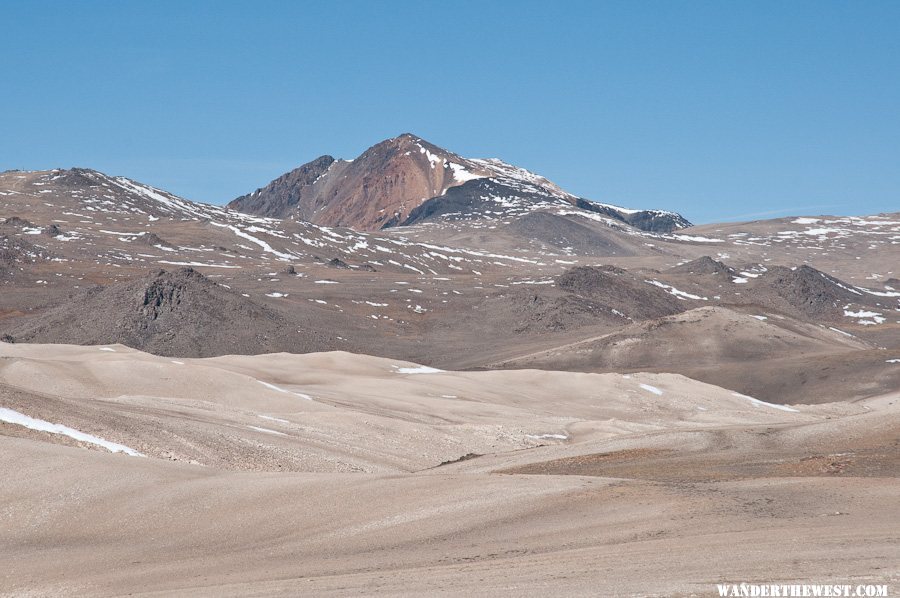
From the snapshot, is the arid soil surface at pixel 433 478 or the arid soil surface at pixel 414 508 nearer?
the arid soil surface at pixel 414 508

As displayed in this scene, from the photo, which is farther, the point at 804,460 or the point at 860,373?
the point at 860,373

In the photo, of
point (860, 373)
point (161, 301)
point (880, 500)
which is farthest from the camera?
point (161, 301)

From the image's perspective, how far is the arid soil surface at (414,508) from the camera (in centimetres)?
1762

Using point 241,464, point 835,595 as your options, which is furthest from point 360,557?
point 241,464

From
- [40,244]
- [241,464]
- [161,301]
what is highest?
[40,244]

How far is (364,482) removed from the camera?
87.2 feet

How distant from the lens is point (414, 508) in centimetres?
Result: 2362

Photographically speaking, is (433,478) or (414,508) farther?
(433,478)

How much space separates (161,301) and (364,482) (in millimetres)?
Answer: 92720

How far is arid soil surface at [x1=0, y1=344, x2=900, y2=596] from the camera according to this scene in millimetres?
17625

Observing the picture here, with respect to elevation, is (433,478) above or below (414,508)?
above

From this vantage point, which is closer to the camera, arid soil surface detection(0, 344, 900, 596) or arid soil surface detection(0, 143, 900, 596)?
arid soil surface detection(0, 344, 900, 596)

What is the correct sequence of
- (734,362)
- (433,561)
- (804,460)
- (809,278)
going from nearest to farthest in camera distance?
(433,561)
(804,460)
(734,362)
(809,278)

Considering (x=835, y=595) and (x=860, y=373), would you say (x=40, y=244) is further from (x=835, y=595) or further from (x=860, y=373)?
(x=835, y=595)
